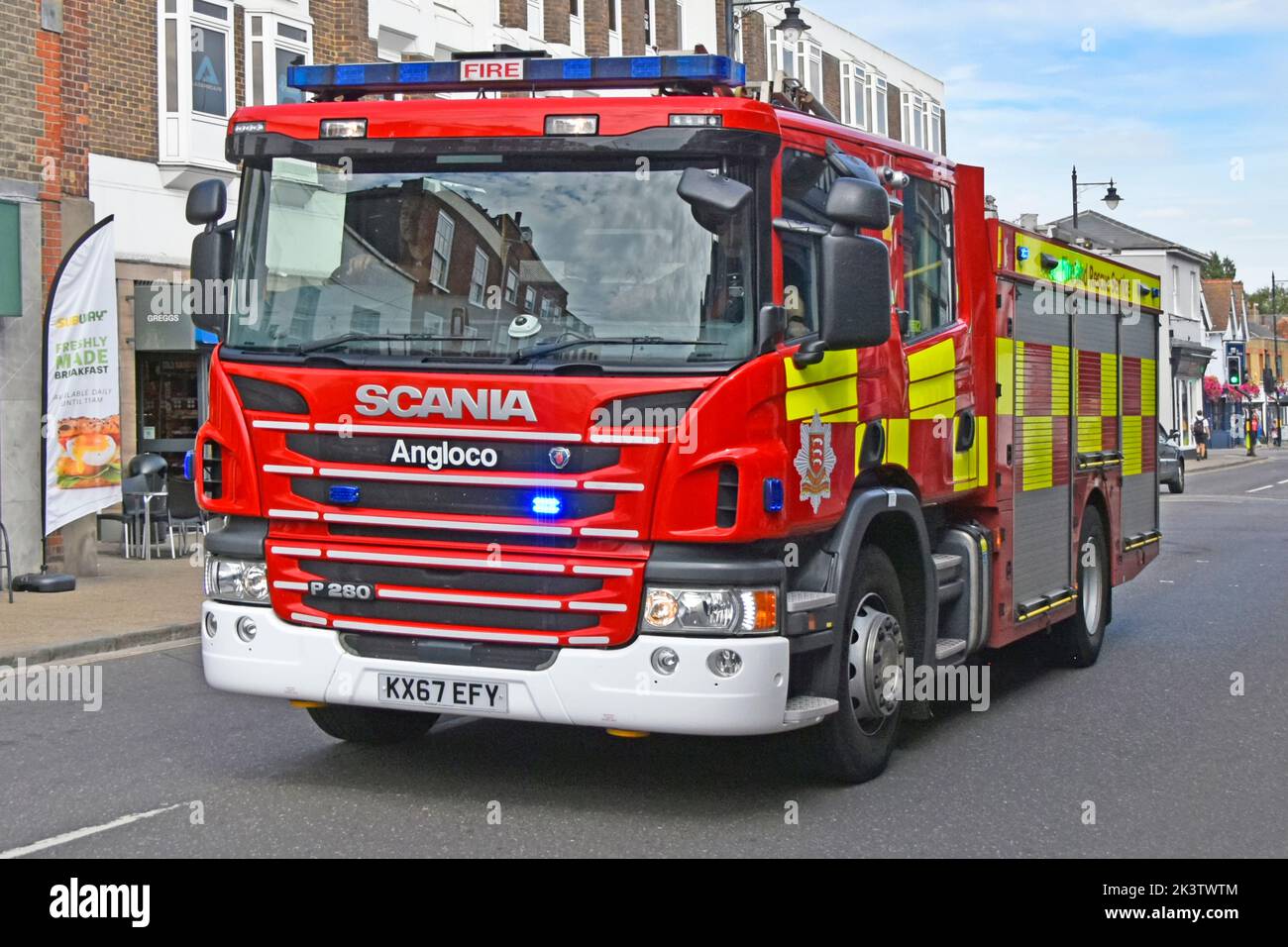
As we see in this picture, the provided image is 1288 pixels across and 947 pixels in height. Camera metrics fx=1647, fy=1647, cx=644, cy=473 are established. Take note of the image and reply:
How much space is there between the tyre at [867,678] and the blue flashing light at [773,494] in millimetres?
758

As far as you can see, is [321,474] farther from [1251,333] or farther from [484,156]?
[1251,333]

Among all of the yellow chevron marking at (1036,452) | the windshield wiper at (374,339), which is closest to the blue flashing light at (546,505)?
the windshield wiper at (374,339)

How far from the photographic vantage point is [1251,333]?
104375mm

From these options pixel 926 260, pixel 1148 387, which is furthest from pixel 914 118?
pixel 926 260

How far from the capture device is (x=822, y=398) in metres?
6.42

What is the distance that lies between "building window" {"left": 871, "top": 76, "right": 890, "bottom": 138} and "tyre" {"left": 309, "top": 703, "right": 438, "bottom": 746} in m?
42.4

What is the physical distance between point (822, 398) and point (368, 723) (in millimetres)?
2718

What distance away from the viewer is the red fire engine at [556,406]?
596cm

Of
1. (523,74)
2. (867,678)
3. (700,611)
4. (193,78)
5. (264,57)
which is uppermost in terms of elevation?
(264,57)

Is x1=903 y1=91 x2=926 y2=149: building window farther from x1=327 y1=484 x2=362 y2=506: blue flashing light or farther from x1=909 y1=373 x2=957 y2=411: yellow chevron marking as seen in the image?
x1=327 y1=484 x2=362 y2=506: blue flashing light

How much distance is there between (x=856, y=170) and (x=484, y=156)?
1.56 meters

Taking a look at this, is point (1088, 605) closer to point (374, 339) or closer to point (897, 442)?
point (897, 442)

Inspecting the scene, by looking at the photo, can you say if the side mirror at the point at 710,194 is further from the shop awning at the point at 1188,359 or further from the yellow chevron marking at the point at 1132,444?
the shop awning at the point at 1188,359
